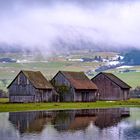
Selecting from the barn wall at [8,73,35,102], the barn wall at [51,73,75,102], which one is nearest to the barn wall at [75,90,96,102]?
the barn wall at [51,73,75,102]

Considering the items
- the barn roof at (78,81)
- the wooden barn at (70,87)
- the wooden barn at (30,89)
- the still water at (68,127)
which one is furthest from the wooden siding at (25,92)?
the still water at (68,127)

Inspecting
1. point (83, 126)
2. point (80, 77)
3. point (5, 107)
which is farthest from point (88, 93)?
point (83, 126)

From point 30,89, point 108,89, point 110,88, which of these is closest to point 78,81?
point 108,89

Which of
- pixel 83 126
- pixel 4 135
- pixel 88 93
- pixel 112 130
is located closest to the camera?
pixel 4 135

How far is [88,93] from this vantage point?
13500 centimetres

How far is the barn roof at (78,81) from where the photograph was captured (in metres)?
129

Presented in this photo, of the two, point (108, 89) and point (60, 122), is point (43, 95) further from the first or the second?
point (60, 122)

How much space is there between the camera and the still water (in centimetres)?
5338

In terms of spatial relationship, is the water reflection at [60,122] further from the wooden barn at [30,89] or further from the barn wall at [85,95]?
the barn wall at [85,95]

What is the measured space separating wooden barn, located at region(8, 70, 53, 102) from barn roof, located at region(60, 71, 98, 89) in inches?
258

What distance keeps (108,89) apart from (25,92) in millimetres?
31051

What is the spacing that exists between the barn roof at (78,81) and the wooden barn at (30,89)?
6.54m

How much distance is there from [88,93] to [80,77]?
4.64 meters

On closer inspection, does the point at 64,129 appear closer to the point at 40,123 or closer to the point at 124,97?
the point at 40,123
